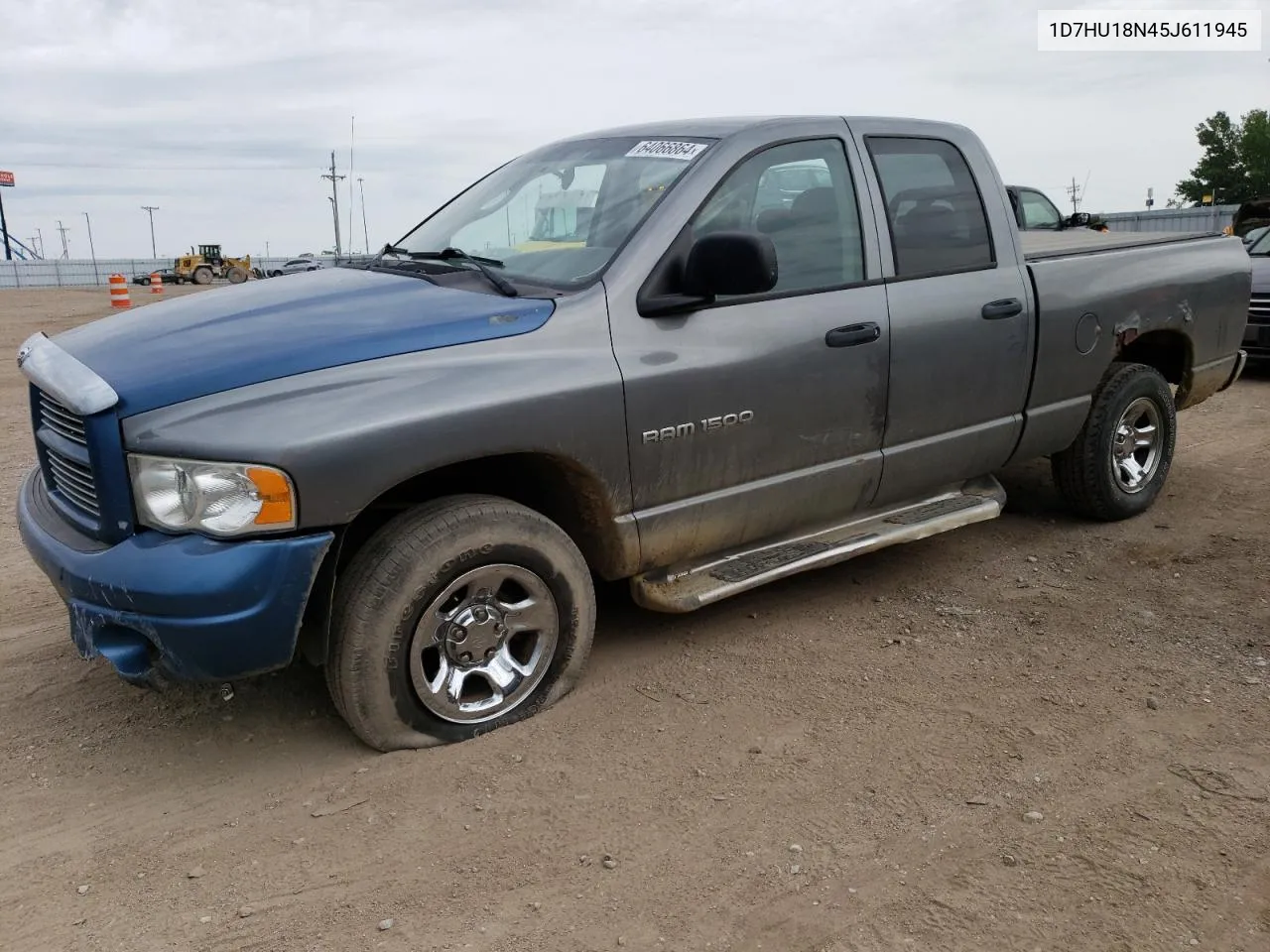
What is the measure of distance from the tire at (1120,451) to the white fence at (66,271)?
1825 inches

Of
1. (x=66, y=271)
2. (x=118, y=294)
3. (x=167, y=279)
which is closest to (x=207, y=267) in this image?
(x=167, y=279)

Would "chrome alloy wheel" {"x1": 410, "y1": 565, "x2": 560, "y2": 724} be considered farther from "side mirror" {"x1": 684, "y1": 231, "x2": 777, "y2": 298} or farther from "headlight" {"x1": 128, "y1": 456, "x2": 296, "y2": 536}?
"side mirror" {"x1": 684, "y1": 231, "x2": 777, "y2": 298}

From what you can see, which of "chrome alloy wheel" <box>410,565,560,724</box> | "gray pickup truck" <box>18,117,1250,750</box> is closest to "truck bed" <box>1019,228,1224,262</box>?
"gray pickup truck" <box>18,117,1250,750</box>

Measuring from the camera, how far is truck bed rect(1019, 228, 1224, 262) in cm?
495

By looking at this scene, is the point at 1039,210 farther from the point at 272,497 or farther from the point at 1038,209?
the point at 272,497

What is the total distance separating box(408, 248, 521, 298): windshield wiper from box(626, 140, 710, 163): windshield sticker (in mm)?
673

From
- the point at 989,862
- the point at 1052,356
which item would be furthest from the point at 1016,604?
the point at 989,862

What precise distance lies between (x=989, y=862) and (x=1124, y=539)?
9.96 ft

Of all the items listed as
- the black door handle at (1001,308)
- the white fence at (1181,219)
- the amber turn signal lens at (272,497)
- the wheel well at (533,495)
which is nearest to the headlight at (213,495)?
the amber turn signal lens at (272,497)

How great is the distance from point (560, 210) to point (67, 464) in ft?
6.20

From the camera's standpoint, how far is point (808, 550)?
4031 mm

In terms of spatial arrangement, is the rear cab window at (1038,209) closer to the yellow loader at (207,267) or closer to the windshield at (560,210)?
the windshield at (560,210)

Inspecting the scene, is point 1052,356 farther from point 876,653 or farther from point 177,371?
point 177,371

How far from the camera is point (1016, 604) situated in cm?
441
